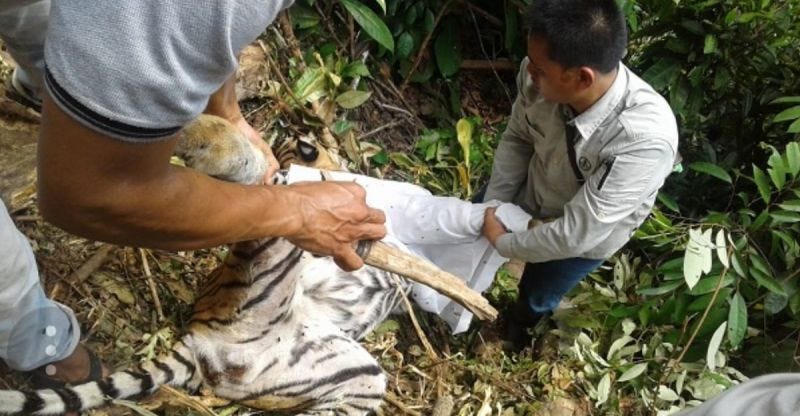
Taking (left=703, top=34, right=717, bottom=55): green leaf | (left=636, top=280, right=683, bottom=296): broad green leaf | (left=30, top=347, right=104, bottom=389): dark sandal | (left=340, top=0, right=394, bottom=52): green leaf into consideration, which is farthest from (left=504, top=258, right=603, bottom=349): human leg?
(left=30, top=347, right=104, bottom=389): dark sandal

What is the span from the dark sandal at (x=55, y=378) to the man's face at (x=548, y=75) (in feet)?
5.59

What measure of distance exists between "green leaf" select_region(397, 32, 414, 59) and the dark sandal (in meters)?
2.23

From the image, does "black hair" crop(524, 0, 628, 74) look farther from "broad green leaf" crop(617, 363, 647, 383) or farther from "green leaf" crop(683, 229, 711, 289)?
"broad green leaf" crop(617, 363, 647, 383)

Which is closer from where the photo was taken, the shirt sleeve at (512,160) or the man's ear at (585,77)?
the man's ear at (585,77)

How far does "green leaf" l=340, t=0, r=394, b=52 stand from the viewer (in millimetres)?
3486

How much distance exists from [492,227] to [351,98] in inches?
45.6

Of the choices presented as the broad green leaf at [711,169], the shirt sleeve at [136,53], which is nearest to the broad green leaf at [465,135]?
the broad green leaf at [711,169]

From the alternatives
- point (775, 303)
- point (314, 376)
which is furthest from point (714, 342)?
point (314, 376)

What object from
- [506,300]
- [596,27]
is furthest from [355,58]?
[596,27]

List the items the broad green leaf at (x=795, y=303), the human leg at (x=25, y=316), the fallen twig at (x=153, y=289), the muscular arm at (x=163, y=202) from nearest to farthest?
the muscular arm at (x=163, y=202) < the human leg at (x=25, y=316) < the fallen twig at (x=153, y=289) < the broad green leaf at (x=795, y=303)

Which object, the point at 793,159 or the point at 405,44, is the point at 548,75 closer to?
the point at 793,159

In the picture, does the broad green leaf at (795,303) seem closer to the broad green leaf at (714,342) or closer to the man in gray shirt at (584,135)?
the broad green leaf at (714,342)

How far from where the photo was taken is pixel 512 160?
120 inches

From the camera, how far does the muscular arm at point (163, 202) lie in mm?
1154
